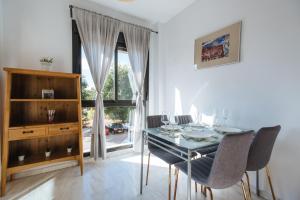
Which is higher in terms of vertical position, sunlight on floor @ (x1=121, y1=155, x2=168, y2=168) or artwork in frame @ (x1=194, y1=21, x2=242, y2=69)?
artwork in frame @ (x1=194, y1=21, x2=242, y2=69)

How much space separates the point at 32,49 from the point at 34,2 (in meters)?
0.66

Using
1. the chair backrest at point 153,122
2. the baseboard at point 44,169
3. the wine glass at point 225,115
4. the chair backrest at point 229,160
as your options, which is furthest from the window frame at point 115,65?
the chair backrest at point 229,160

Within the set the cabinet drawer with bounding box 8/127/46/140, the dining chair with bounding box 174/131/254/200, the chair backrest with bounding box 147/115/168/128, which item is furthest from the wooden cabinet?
the dining chair with bounding box 174/131/254/200

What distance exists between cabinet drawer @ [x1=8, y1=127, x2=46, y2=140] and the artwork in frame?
2381mm

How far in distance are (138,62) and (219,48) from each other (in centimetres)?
148

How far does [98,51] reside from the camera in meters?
2.54

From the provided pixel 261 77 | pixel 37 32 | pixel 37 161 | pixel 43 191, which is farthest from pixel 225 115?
pixel 37 32

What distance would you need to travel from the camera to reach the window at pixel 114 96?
2584 millimetres

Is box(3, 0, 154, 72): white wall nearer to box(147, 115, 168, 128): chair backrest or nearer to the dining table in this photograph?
box(147, 115, 168, 128): chair backrest

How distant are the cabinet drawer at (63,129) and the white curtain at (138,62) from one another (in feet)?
3.86

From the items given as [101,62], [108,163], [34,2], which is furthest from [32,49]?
[108,163]

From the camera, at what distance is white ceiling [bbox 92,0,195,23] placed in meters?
2.53

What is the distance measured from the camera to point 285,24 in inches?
59.6

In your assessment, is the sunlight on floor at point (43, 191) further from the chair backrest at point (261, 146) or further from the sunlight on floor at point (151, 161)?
the chair backrest at point (261, 146)
